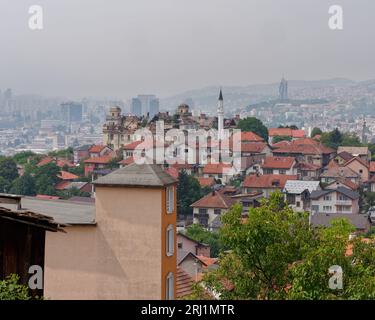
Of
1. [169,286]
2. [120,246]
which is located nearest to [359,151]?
[169,286]

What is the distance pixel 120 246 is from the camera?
284 inches

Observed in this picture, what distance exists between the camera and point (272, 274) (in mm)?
6477

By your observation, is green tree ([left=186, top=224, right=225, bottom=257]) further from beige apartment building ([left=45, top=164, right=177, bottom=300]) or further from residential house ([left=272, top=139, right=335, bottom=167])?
residential house ([left=272, top=139, right=335, bottom=167])

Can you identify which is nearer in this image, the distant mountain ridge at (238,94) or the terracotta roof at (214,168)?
the terracotta roof at (214,168)

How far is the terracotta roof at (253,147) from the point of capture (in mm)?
43281

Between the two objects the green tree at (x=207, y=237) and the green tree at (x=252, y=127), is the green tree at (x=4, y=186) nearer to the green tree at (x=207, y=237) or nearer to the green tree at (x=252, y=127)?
the green tree at (x=207, y=237)

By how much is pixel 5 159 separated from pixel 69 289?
35.9m

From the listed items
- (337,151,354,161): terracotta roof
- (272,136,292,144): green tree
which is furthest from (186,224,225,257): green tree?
(272,136,292,144): green tree

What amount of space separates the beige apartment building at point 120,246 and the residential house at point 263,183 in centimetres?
2931

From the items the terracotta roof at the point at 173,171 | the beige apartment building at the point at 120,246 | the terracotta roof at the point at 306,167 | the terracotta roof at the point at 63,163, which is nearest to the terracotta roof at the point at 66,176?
the terracotta roof at the point at 63,163

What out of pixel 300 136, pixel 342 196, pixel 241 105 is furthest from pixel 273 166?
pixel 241 105

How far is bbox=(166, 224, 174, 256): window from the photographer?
24.3ft

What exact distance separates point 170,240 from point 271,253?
1.33 meters
